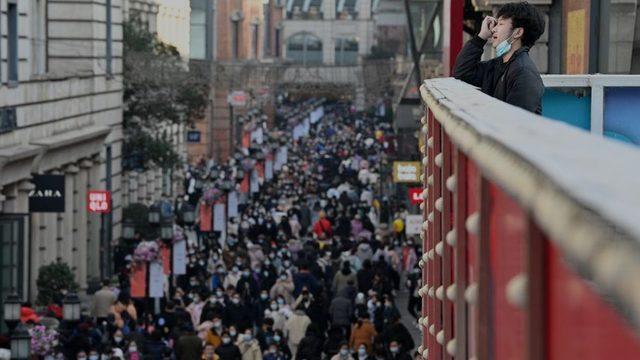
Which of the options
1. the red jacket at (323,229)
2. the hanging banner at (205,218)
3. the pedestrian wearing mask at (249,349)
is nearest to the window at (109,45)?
the hanging banner at (205,218)

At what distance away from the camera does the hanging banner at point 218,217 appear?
46.5 metres

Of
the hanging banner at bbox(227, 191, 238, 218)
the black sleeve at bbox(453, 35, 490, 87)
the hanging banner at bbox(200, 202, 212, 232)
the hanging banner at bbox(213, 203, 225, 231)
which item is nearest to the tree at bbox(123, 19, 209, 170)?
the hanging banner at bbox(227, 191, 238, 218)

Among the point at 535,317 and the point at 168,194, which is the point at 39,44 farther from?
the point at 535,317

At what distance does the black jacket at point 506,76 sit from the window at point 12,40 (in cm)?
2823

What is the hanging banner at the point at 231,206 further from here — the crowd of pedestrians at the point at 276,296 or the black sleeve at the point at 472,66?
the black sleeve at the point at 472,66

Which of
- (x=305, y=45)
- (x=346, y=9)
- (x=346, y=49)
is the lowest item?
(x=346, y=49)

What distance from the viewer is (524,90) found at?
21.8ft

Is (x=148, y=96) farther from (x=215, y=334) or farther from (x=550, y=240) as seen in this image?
(x=550, y=240)

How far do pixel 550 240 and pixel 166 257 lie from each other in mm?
33670

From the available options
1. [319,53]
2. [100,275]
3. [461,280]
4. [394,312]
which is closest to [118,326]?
[394,312]

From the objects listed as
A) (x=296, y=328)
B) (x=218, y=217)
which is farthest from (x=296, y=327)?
(x=218, y=217)

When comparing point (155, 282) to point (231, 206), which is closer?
point (155, 282)

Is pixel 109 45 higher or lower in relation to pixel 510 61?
higher

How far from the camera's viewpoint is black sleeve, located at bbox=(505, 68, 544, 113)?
664 cm
